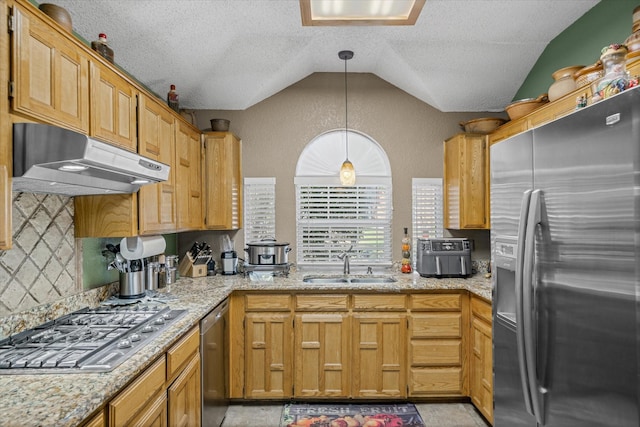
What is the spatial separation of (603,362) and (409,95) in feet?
10.4

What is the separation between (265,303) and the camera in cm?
306

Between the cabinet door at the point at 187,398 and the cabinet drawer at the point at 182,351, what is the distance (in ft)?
0.17

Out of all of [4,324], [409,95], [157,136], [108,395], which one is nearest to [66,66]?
[157,136]

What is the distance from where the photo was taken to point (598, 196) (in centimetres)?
109

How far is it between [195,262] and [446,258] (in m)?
2.20

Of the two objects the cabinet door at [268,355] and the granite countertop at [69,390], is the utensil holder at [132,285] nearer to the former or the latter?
the granite countertop at [69,390]

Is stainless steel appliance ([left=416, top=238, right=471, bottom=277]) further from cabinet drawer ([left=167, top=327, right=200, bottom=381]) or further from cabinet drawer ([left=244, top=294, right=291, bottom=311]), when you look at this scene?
cabinet drawer ([left=167, top=327, right=200, bottom=381])

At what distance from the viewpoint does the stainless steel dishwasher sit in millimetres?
2312

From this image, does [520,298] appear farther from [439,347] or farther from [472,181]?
[472,181]

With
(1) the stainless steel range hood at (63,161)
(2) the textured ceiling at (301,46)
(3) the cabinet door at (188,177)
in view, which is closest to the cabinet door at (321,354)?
(3) the cabinet door at (188,177)

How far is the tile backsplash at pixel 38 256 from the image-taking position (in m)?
1.75

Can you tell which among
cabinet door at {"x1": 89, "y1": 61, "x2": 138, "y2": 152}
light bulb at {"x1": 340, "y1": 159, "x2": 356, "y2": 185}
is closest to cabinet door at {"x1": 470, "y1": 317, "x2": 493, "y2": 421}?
light bulb at {"x1": 340, "y1": 159, "x2": 356, "y2": 185}

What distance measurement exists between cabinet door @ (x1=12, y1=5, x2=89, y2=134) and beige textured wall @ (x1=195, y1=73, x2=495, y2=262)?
2.07m

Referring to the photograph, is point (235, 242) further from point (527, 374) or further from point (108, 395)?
point (527, 374)
